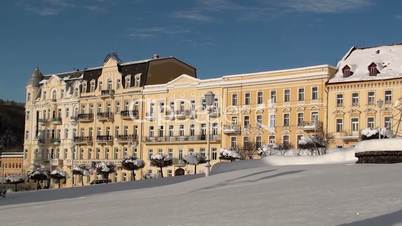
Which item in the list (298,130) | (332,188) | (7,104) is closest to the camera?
Result: (332,188)

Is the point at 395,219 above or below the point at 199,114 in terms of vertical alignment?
below

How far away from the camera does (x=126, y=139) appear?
70.8 m

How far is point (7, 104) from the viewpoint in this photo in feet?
524

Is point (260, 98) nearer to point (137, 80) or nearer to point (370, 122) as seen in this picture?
point (370, 122)

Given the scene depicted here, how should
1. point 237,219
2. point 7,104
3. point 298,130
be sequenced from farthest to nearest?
point 7,104 < point 298,130 < point 237,219

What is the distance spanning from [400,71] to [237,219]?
43.6 metres

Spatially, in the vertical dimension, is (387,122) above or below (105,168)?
above

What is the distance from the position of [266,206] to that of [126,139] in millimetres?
56355

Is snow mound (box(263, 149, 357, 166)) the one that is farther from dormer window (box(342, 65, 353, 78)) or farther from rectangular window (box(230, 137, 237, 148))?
rectangular window (box(230, 137, 237, 148))

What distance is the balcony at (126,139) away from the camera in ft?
230

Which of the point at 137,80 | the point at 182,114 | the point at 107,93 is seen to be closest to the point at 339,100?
the point at 182,114

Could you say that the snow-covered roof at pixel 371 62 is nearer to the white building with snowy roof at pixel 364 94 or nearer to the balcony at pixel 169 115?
the white building with snowy roof at pixel 364 94

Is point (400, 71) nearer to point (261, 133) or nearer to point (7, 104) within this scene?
point (261, 133)

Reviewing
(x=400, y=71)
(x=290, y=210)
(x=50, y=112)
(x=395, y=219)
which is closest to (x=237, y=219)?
(x=290, y=210)
